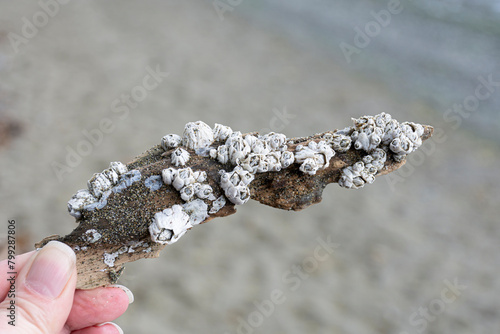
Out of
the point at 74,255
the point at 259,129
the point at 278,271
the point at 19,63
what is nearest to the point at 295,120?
the point at 259,129

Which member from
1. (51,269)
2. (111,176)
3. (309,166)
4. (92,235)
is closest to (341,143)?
(309,166)

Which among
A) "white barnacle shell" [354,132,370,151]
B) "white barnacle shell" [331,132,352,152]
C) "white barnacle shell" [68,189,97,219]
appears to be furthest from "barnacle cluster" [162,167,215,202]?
"white barnacle shell" [354,132,370,151]

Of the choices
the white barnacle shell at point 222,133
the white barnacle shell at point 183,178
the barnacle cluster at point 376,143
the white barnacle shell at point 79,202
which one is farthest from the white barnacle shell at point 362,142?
the white barnacle shell at point 79,202

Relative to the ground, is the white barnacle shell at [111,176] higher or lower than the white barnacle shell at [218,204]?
higher

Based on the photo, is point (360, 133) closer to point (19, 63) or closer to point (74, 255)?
point (74, 255)

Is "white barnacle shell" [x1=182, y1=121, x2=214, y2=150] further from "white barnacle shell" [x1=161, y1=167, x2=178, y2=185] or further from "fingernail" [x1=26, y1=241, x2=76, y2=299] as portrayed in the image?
"fingernail" [x1=26, y1=241, x2=76, y2=299]

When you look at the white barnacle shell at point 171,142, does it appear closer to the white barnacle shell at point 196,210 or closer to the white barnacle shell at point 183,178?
the white barnacle shell at point 183,178
